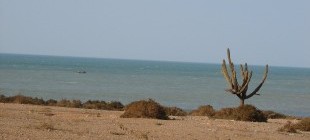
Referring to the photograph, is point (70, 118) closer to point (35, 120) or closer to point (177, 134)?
point (35, 120)

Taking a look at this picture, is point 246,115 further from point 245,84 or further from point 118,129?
point 118,129

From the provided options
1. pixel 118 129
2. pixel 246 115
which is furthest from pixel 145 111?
pixel 118 129

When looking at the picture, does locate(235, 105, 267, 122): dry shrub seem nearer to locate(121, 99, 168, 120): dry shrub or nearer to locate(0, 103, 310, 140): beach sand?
locate(0, 103, 310, 140): beach sand

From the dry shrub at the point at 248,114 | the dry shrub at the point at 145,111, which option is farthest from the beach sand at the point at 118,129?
the dry shrub at the point at 248,114

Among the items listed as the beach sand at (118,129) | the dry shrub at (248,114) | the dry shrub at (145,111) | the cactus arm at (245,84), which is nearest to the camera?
the beach sand at (118,129)

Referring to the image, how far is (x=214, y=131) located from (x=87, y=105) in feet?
52.9

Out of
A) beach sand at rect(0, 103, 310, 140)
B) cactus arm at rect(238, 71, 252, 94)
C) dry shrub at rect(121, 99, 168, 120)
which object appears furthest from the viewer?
cactus arm at rect(238, 71, 252, 94)

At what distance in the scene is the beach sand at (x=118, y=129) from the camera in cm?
1803

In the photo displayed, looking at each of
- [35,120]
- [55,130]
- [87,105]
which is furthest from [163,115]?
[87,105]

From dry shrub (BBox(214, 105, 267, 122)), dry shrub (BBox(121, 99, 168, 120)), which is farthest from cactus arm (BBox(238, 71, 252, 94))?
dry shrub (BBox(121, 99, 168, 120))

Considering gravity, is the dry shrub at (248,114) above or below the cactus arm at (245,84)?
below

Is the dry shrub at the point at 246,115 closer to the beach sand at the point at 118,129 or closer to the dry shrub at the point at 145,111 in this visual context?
the beach sand at the point at 118,129

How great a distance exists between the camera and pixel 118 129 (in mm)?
20484

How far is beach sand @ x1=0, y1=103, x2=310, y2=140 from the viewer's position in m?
18.0
